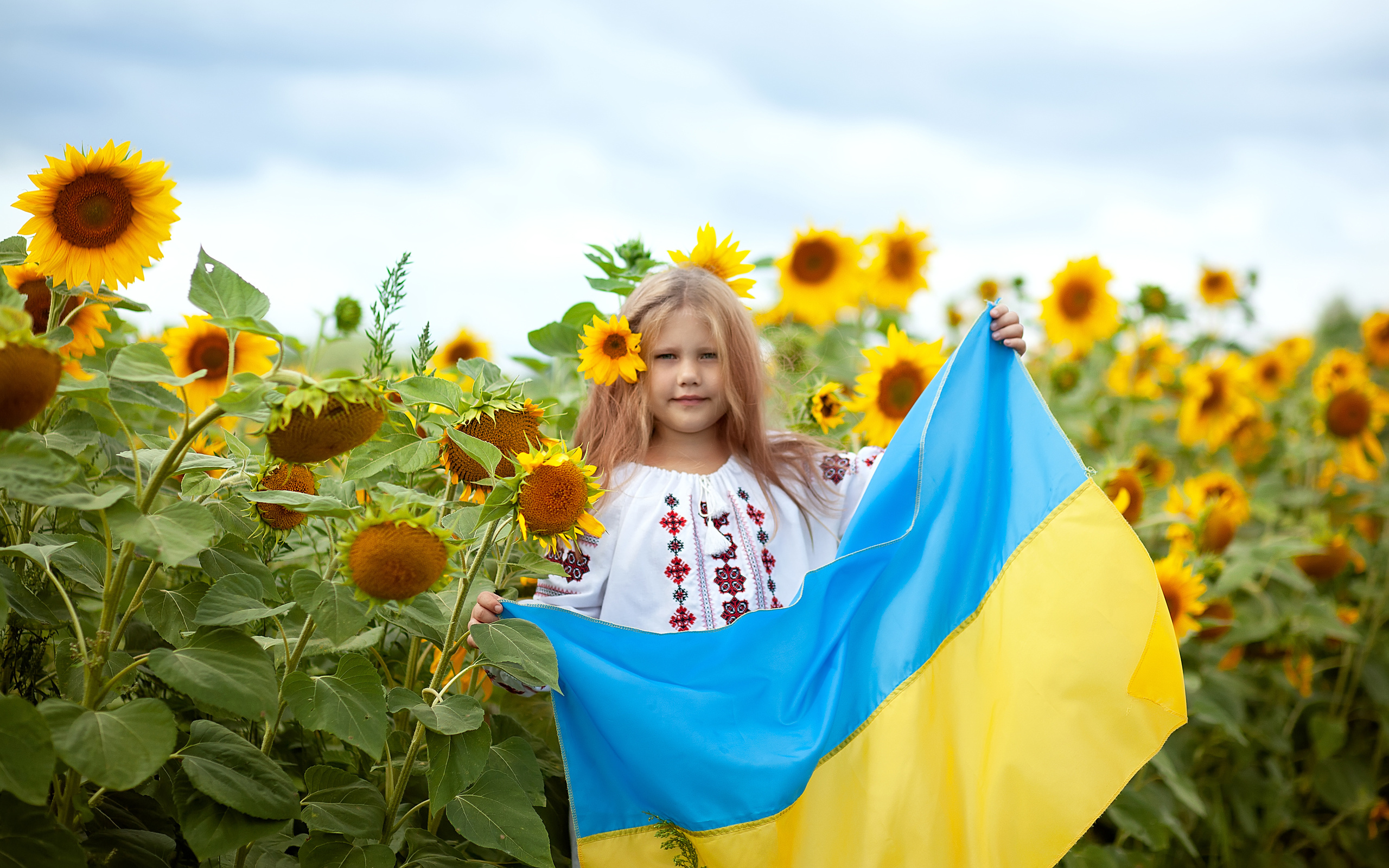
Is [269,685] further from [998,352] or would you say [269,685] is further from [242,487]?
[998,352]

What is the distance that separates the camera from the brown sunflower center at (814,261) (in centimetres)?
332

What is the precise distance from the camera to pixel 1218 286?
4543 millimetres

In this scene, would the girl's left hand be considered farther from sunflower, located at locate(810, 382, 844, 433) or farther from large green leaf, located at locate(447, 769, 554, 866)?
large green leaf, located at locate(447, 769, 554, 866)

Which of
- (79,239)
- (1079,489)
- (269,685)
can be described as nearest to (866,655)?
(1079,489)

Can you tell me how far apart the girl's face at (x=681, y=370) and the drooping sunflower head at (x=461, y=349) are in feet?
3.68

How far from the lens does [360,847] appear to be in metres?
1.40

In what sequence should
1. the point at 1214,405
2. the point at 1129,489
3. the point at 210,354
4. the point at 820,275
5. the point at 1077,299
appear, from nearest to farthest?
the point at 210,354 → the point at 1129,489 → the point at 820,275 → the point at 1077,299 → the point at 1214,405

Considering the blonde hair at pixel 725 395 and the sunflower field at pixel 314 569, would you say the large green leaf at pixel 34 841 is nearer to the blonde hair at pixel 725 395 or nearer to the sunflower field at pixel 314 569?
the sunflower field at pixel 314 569

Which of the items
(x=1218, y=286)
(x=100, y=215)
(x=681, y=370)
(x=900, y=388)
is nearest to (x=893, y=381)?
(x=900, y=388)

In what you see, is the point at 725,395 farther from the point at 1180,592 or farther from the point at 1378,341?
the point at 1378,341

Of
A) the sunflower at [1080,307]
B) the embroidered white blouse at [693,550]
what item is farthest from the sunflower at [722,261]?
the sunflower at [1080,307]

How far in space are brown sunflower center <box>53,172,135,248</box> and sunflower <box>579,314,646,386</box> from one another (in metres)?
0.91

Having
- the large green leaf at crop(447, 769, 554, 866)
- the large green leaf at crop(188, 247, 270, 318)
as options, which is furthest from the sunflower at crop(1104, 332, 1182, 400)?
the large green leaf at crop(188, 247, 270, 318)

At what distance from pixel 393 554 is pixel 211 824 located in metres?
0.42
